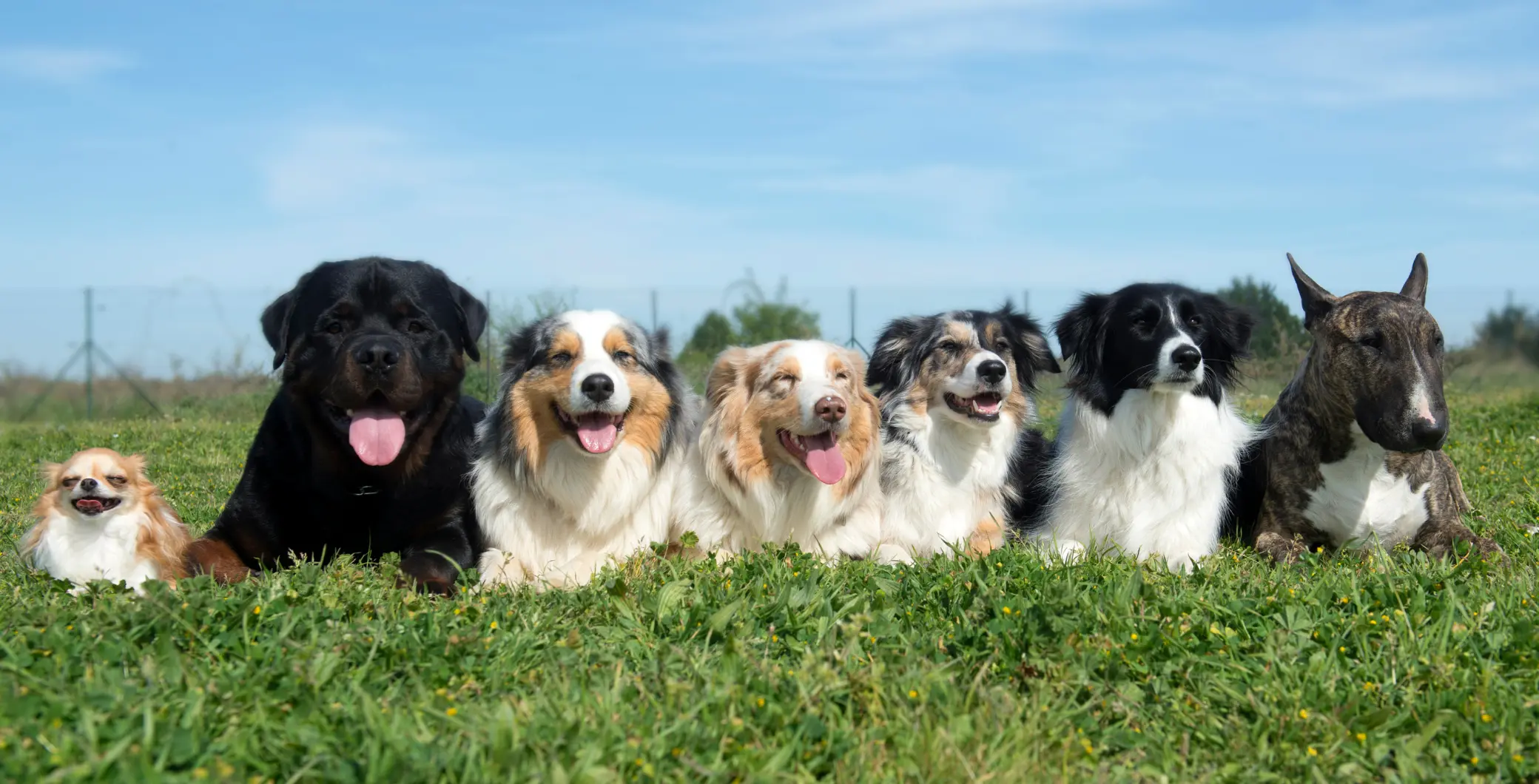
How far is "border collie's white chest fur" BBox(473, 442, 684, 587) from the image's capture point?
17.4 ft

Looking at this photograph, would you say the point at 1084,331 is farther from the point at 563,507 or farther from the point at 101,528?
the point at 101,528

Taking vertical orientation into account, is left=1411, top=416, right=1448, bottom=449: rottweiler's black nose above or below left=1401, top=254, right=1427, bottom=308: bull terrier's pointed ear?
below

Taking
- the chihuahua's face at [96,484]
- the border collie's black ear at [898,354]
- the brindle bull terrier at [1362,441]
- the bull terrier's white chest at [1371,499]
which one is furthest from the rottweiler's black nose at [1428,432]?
the chihuahua's face at [96,484]

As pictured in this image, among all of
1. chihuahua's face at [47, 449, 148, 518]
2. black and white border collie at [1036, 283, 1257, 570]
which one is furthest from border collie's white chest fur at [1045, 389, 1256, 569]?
chihuahua's face at [47, 449, 148, 518]

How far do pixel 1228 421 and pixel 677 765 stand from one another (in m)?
3.93

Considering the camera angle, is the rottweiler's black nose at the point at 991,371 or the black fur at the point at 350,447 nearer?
the black fur at the point at 350,447

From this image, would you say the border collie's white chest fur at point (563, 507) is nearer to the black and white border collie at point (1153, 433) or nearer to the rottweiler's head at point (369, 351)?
the rottweiler's head at point (369, 351)

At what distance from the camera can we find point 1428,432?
4.91m

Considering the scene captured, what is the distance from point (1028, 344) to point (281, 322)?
3899mm

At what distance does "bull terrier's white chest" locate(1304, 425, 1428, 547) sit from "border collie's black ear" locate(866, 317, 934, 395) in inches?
84.6

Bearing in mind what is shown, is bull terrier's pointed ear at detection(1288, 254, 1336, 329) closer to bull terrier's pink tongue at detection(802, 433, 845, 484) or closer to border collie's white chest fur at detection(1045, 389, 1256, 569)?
border collie's white chest fur at detection(1045, 389, 1256, 569)

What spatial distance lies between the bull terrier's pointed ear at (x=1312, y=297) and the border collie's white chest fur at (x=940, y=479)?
159 cm

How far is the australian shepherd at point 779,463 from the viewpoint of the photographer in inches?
216

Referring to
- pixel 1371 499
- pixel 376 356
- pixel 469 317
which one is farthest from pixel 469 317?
pixel 1371 499
